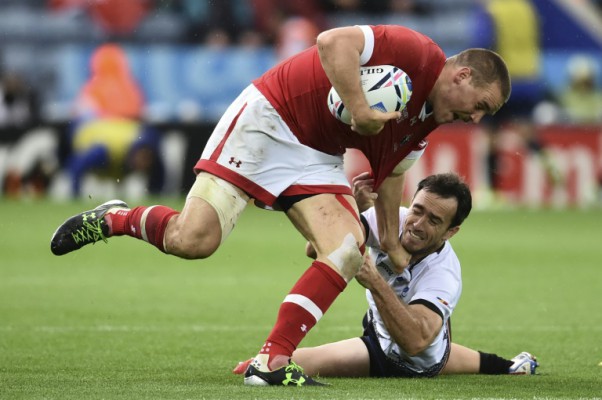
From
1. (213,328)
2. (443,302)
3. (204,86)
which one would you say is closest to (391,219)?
(443,302)

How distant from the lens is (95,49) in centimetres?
2292

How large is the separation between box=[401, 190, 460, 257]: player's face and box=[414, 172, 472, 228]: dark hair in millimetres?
27

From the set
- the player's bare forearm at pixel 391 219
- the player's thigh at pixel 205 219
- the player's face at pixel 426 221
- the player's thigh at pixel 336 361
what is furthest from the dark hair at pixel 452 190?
the player's thigh at pixel 205 219

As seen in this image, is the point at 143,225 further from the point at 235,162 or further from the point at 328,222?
the point at 328,222

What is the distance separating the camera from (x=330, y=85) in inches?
239

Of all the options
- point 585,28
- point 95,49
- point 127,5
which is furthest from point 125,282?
point 585,28

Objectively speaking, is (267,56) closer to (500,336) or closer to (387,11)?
(387,11)

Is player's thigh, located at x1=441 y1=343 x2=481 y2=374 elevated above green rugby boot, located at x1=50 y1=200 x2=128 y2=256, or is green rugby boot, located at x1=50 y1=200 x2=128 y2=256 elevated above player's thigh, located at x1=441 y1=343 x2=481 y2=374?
green rugby boot, located at x1=50 y1=200 x2=128 y2=256

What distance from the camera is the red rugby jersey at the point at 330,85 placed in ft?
19.5

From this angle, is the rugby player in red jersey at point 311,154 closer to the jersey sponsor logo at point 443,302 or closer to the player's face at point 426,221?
the player's face at point 426,221

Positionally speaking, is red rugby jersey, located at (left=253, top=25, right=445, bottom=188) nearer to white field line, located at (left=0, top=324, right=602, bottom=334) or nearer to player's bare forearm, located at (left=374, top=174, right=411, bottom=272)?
player's bare forearm, located at (left=374, top=174, right=411, bottom=272)

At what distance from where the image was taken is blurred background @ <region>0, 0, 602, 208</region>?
1962 centimetres

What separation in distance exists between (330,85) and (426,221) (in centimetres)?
92

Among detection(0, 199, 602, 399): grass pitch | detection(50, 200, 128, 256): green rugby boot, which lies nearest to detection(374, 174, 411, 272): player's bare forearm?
detection(0, 199, 602, 399): grass pitch
